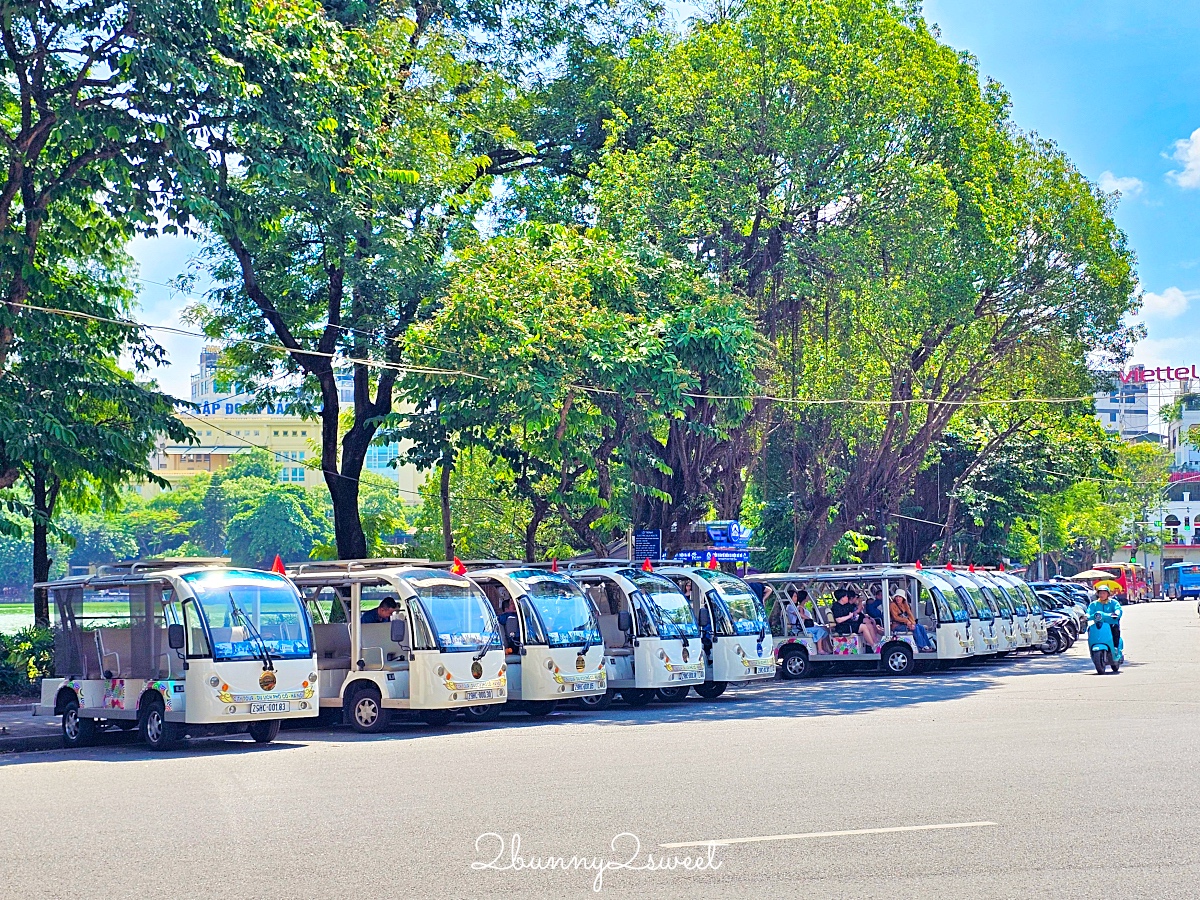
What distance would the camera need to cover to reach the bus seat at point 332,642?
20438mm

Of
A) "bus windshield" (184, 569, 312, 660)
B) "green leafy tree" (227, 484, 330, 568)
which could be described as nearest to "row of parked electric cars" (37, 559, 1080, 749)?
"bus windshield" (184, 569, 312, 660)

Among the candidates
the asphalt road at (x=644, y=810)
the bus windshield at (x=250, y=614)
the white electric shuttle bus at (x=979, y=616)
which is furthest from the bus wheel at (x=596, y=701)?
the white electric shuttle bus at (x=979, y=616)

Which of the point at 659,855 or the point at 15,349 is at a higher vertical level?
the point at 15,349

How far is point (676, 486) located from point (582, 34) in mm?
10495

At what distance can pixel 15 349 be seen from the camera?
2273cm

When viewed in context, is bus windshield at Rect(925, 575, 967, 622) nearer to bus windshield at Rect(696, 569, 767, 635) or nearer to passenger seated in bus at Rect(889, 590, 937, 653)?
passenger seated in bus at Rect(889, 590, 937, 653)

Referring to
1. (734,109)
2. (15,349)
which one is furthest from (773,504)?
(15,349)

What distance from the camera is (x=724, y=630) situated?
24.7m

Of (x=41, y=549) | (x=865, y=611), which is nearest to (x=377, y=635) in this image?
(x=41, y=549)

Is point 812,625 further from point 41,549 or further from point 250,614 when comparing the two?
point 250,614

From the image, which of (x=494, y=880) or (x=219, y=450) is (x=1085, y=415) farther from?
(x=219, y=450)

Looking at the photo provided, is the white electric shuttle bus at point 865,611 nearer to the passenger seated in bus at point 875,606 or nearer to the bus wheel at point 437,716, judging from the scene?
the passenger seated in bus at point 875,606

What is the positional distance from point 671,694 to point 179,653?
411 inches

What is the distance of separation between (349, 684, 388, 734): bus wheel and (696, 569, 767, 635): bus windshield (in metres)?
7.55
